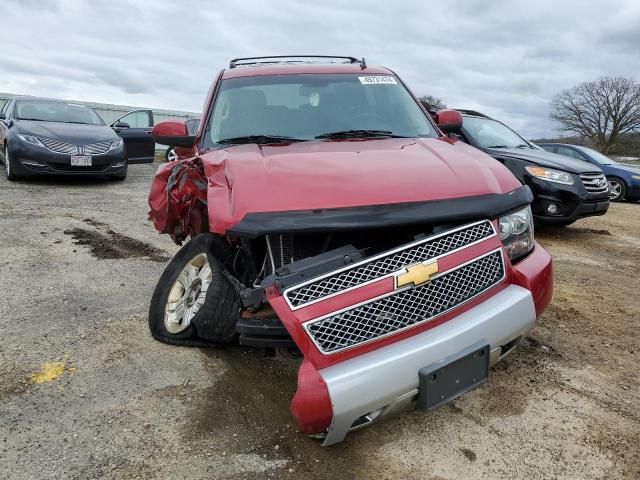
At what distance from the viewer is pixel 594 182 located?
692 centimetres

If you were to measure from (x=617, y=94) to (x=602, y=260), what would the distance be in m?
43.6

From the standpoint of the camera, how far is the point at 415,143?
10.2 feet

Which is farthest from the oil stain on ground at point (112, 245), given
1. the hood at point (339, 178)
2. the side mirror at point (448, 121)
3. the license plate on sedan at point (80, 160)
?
the license plate on sedan at point (80, 160)

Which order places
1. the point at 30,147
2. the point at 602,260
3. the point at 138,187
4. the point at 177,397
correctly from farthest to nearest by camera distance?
the point at 138,187 < the point at 30,147 < the point at 602,260 < the point at 177,397

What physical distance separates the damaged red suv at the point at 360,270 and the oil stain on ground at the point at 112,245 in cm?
222

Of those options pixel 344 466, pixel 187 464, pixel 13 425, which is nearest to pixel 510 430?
pixel 344 466

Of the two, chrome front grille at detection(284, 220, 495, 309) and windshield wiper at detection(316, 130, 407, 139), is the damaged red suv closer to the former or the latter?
chrome front grille at detection(284, 220, 495, 309)

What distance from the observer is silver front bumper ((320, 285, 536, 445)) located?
1.90 m

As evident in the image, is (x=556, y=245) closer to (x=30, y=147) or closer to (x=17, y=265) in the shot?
(x=17, y=265)

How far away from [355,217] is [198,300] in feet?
4.01

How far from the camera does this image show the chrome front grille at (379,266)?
6.58 feet

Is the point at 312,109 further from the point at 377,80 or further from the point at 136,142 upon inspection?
the point at 136,142

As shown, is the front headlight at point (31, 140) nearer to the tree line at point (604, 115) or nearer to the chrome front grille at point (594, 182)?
the chrome front grille at point (594, 182)

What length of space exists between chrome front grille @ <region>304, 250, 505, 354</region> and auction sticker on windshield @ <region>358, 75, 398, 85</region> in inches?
82.8
